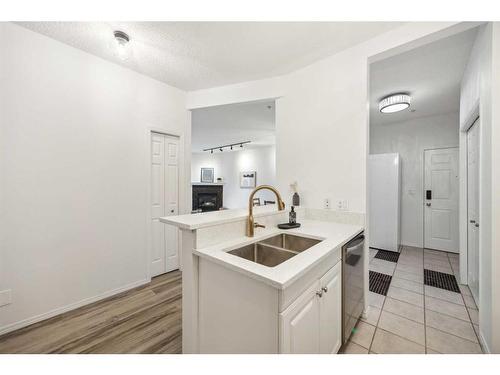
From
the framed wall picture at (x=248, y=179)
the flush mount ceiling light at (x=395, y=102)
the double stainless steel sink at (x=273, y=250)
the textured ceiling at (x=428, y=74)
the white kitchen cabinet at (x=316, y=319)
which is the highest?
the textured ceiling at (x=428, y=74)

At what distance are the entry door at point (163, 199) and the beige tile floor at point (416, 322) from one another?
7.67 ft

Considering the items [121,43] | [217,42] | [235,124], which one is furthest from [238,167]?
[121,43]

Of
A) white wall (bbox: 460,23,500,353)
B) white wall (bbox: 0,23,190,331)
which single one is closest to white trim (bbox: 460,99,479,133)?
white wall (bbox: 460,23,500,353)

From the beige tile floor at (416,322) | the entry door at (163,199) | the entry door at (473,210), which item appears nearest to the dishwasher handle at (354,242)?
the beige tile floor at (416,322)

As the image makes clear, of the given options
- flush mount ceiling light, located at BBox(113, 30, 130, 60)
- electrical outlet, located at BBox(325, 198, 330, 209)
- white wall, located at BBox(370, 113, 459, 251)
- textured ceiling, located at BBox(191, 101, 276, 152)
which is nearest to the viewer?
flush mount ceiling light, located at BBox(113, 30, 130, 60)

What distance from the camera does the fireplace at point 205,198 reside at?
7.22 meters

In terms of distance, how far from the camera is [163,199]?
2.89 meters

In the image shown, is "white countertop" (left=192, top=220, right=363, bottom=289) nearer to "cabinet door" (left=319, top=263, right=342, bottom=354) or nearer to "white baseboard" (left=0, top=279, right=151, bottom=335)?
"cabinet door" (left=319, top=263, right=342, bottom=354)

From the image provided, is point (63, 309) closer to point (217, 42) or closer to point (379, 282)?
point (217, 42)

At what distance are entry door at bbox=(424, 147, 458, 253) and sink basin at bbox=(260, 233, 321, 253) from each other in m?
3.80

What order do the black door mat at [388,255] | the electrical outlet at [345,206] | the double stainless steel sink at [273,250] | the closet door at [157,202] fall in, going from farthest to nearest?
the black door mat at [388,255] < the closet door at [157,202] < the electrical outlet at [345,206] < the double stainless steel sink at [273,250]

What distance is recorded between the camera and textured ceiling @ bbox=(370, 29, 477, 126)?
2080 millimetres

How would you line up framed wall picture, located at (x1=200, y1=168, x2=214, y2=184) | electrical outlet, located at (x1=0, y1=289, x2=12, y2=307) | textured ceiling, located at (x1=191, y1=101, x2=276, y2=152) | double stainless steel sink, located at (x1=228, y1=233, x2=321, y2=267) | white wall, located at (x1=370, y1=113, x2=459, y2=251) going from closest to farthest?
1. double stainless steel sink, located at (x1=228, y1=233, x2=321, y2=267)
2. electrical outlet, located at (x1=0, y1=289, x2=12, y2=307)
3. textured ceiling, located at (x1=191, y1=101, x2=276, y2=152)
4. white wall, located at (x1=370, y1=113, x2=459, y2=251)
5. framed wall picture, located at (x1=200, y1=168, x2=214, y2=184)

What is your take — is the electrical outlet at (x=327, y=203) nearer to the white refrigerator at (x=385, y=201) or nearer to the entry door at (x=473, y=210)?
the entry door at (x=473, y=210)
